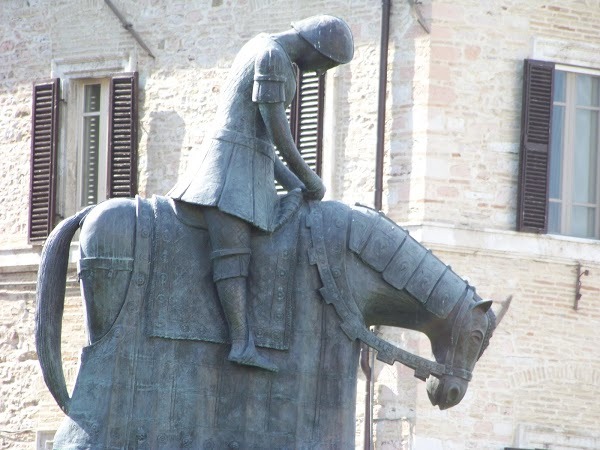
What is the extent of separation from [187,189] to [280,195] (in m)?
0.64

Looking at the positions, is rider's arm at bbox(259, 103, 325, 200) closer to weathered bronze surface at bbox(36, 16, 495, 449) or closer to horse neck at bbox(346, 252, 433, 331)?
weathered bronze surface at bbox(36, 16, 495, 449)

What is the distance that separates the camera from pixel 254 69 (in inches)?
695

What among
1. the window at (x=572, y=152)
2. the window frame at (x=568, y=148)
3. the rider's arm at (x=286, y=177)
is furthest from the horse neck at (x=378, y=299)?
the window frame at (x=568, y=148)

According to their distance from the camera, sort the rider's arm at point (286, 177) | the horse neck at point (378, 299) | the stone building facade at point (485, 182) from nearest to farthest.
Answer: the horse neck at point (378, 299) < the rider's arm at point (286, 177) < the stone building facade at point (485, 182)

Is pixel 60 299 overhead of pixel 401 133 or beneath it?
beneath

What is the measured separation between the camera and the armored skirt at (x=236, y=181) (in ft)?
57.2

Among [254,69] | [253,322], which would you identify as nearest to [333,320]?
[253,322]

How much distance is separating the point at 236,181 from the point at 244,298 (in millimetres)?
690

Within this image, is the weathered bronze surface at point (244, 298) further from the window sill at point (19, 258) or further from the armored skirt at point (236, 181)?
the window sill at point (19, 258)

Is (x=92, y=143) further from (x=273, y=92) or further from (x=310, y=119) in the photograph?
(x=273, y=92)

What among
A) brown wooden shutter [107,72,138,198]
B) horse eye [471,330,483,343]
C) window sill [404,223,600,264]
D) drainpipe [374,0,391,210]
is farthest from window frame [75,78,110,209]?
horse eye [471,330,483,343]

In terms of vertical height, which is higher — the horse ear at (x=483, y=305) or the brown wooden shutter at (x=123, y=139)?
the brown wooden shutter at (x=123, y=139)

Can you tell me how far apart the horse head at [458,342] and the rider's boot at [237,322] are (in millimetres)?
1113

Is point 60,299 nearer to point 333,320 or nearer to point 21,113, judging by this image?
point 333,320
